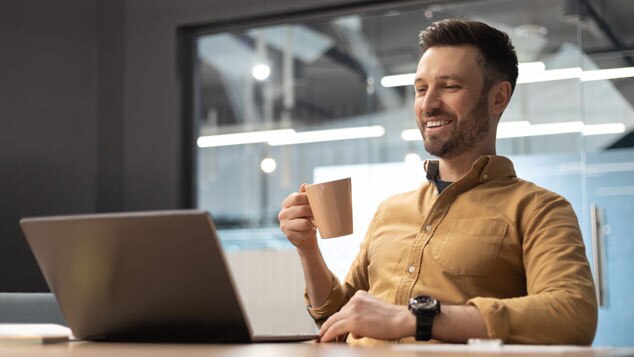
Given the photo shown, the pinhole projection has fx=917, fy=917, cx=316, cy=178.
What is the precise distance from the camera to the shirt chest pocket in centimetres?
179

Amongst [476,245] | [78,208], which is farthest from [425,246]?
[78,208]

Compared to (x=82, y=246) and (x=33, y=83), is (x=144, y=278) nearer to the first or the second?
(x=82, y=246)

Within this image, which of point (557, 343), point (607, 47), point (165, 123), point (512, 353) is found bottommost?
point (557, 343)

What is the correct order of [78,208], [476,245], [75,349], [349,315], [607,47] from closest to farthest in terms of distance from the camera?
[75,349] < [349,315] < [476,245] < [607,47] < [78,208]

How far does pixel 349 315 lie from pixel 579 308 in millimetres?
413

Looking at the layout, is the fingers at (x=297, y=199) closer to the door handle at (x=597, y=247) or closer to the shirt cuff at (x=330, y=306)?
the shirt cuff at (x=330, y=306)

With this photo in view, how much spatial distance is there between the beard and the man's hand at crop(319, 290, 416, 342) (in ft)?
1.83

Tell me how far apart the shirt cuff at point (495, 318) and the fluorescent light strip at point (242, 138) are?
456cm

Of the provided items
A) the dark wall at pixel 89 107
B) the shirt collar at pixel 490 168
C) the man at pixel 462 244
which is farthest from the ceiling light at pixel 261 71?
the shirt collar at pixel 490 168

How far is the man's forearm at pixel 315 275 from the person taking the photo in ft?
6.15

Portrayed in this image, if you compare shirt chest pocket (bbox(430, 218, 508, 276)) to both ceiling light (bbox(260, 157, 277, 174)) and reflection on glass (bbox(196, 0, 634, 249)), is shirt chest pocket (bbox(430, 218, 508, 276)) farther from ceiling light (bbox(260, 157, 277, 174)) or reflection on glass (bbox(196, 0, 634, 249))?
ceiling light (bbox(260, 157, 277, 174))

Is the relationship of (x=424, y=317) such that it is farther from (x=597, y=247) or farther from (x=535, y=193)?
(x=597, y=247)

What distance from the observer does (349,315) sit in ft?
4.91

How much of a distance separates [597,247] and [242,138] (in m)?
2.69
